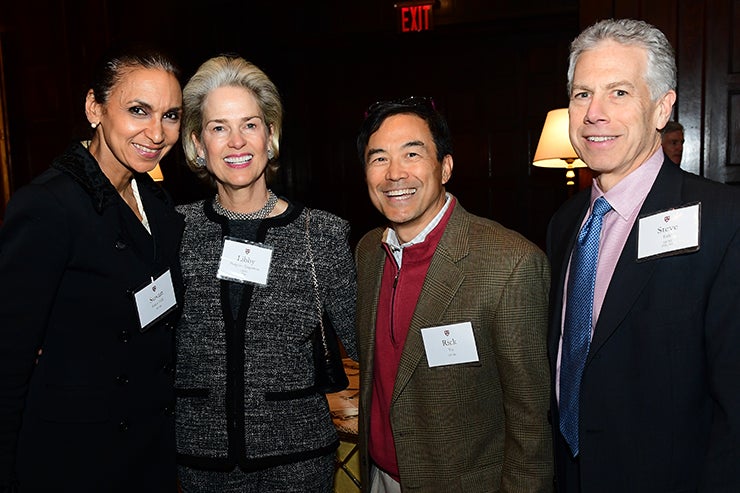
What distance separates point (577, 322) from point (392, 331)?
1.82 feet

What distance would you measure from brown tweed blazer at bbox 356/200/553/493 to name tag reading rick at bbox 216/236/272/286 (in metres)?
0.52

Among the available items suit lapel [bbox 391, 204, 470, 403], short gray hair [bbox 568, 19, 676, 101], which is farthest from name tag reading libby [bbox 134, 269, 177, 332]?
short gray hair [bbox 568, 19, 676, 101]

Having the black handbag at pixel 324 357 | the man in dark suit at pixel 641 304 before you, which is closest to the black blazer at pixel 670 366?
the man in dark suit at pixel 641 304

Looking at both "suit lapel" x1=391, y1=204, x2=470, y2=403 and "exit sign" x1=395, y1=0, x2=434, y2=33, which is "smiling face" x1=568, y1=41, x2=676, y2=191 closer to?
"suit lapel" x1=391, y1=204, x2=470, y2=403

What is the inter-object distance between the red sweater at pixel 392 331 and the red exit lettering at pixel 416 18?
6393 millimetres

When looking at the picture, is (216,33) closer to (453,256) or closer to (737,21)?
(737,21)

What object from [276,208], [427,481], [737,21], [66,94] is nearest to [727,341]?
[427,481]

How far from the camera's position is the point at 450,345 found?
171 cm

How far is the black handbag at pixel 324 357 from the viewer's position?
197 centimetres

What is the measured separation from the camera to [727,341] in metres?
1.29

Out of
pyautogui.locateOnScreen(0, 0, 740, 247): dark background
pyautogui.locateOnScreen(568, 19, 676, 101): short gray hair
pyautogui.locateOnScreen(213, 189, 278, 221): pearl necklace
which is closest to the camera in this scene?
pyautogui.locateOnScreen(568, 19, 676, 101): short gray hair

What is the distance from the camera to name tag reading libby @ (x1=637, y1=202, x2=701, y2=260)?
1356 mm

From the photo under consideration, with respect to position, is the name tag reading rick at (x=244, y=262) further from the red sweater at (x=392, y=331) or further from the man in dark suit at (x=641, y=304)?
the man in dark suit at (x=641, y=304)

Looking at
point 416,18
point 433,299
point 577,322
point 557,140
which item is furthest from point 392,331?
point 416,18
